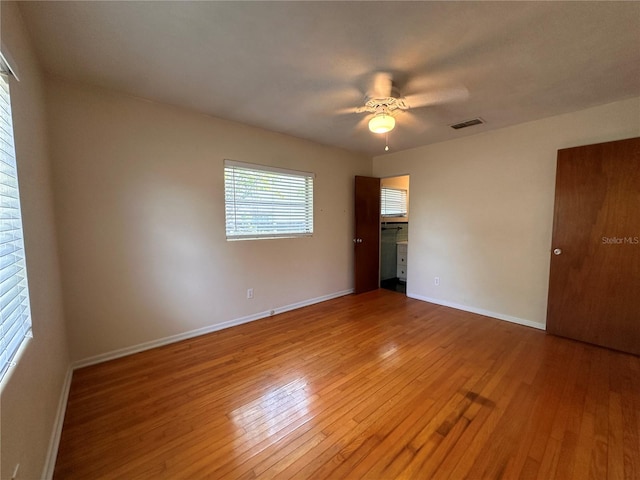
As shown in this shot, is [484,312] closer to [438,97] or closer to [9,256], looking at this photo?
[438,97]

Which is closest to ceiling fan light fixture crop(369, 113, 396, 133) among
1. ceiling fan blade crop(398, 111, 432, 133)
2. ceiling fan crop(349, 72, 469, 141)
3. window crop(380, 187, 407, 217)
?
ceiling fan crop(349, 72, 469, 141)

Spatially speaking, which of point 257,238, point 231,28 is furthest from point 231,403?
point 231,28

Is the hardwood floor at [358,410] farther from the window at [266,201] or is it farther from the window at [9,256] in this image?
the window at [266,201]

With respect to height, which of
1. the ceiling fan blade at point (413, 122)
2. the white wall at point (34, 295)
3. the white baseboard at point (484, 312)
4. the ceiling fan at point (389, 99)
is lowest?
the white baseboard at point (484, 312)

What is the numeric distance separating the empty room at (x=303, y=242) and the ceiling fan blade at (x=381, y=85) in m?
0.02

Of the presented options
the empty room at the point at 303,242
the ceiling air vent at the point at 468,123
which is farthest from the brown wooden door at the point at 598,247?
the ceiling air vent at the point at 468,123

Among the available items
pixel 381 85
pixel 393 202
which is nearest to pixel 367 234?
pixel 393 202

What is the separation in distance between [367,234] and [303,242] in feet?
4.40

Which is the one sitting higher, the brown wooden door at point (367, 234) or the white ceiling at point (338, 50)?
the white ceiling at point (338, 50)

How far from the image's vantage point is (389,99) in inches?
89.0

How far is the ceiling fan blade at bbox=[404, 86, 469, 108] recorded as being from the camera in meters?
2.26

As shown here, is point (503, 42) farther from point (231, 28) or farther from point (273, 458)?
point (273, 458)

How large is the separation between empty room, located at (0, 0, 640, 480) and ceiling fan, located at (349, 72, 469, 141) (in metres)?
0.03

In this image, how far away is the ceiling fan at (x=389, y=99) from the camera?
2111 millimetres
